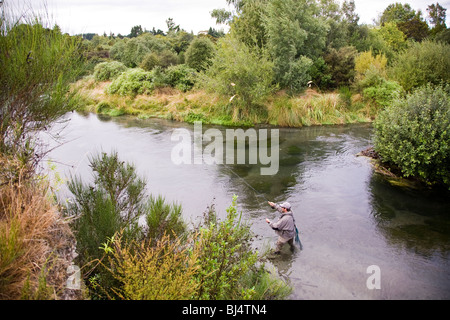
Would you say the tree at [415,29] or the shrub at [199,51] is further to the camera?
the tree at [415,29]

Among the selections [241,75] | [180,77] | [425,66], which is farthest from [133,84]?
[425,66]

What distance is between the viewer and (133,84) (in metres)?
27.0

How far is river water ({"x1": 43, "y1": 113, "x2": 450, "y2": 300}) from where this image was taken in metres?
6.03

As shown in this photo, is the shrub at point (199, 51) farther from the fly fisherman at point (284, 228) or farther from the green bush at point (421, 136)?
the fly fisherman at point (284, 228)

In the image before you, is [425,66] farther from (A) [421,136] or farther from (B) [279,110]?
(A) [421,136]

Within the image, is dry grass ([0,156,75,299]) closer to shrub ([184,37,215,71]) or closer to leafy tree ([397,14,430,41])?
shrub ([184,37,215,71])

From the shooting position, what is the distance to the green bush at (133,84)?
2686 centimetres

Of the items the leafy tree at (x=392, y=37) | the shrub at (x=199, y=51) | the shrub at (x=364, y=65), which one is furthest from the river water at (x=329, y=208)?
the leafy tree at (x=392, y=37)

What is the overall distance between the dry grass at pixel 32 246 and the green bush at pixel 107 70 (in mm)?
28391

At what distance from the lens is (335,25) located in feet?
89.7

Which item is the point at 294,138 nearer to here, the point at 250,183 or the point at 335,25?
the point at 250,183

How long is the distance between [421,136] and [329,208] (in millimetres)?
4105

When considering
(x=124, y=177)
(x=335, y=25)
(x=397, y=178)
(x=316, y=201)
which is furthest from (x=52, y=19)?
(x=335, y=25)
